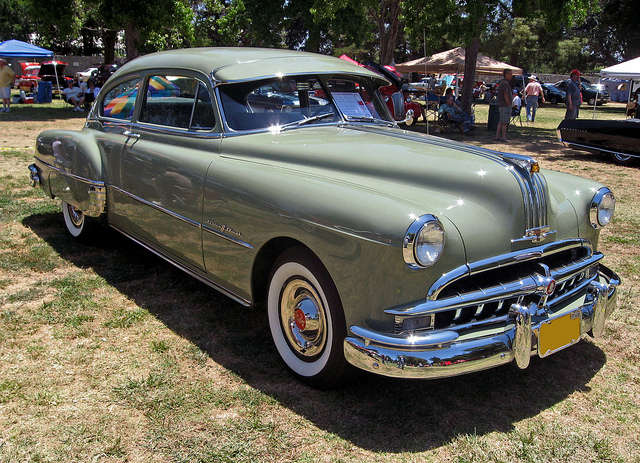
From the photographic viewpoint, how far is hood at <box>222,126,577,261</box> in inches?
99.2

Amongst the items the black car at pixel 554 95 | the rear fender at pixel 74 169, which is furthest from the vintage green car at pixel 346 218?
the black car at pixel 554 95

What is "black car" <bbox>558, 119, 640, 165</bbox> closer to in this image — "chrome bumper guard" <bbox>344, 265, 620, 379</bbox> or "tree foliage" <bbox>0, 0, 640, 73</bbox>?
"tree foliage" <bbox>0, 0, 640, 73</bbox>

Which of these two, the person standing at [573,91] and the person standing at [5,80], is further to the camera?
the person standing at [5,80]

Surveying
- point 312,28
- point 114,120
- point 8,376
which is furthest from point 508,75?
point 312,28

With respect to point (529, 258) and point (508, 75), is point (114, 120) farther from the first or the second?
point (508, 75)

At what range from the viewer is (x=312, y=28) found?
25828 mm

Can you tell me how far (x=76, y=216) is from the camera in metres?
5.05

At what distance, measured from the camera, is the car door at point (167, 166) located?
3.38 metres

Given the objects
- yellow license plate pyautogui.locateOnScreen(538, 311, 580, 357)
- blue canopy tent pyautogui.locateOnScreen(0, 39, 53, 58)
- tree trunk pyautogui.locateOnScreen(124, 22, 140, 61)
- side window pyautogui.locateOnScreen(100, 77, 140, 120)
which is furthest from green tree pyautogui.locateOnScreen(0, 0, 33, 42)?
yellow license plate pyautogui.locateOnScreen(538, 311, 580, 357)

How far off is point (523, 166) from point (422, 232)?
0.87 m

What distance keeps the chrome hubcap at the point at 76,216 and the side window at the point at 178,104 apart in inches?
55.9

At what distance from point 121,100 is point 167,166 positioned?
1.34m

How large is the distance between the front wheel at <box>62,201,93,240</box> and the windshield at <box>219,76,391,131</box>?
219 centimetres

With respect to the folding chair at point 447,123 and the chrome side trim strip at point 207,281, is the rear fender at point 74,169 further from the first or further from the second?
the folding chair at point 447,123
